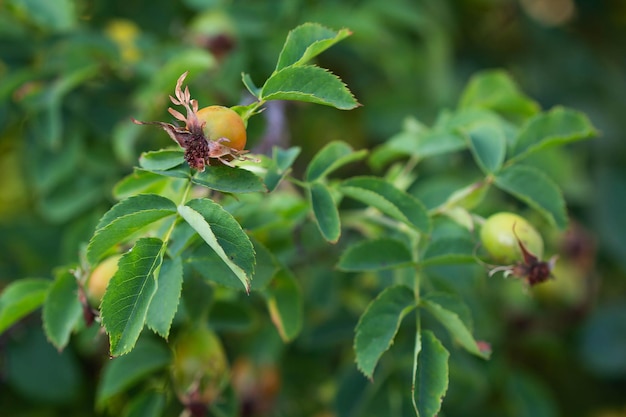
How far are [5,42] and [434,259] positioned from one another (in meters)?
1.02

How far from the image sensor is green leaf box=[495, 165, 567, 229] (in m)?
0.97

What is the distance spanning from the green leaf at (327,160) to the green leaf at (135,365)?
1.14 ft

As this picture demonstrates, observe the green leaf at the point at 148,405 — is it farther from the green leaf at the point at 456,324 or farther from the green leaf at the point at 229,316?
the green leaf at the point at 456,324

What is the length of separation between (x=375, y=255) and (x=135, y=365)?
1.26 feet

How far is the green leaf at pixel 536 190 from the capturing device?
97 centimetres

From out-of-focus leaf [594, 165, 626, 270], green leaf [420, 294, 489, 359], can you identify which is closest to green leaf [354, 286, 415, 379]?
green leaf [420, 294, 489, 359]

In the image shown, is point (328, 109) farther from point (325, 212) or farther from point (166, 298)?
point (166, 298)

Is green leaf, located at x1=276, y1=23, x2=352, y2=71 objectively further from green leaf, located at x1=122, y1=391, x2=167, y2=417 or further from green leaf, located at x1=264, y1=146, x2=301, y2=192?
green leaf, located at x1=122, y1=391, x2=167, y2=417

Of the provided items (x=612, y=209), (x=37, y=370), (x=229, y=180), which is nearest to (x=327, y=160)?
(x=229, y=180)

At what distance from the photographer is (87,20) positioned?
1.71m

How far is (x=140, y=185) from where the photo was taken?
91cm

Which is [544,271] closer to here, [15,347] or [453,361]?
[453,361]

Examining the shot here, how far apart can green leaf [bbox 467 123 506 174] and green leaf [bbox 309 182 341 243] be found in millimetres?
221

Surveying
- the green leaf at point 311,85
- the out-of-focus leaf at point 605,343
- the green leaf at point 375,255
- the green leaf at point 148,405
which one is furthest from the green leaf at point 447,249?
the out-of-focus leaf at point 605,343
